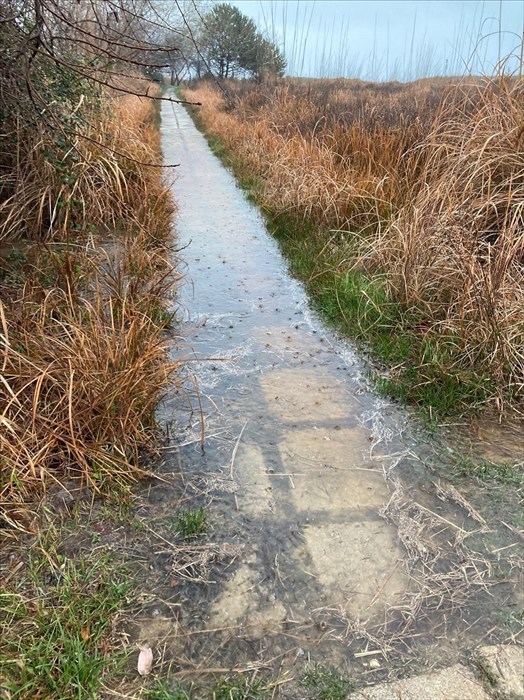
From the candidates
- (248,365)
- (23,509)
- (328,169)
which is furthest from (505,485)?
(328,169)

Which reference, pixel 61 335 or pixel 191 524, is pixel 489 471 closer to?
pixel 191 524

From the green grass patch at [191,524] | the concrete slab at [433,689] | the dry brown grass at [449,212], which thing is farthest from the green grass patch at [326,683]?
the dry brown grass at [449,212]

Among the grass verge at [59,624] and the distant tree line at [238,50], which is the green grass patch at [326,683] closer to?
the grass verge at [59,624]

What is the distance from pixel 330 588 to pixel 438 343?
1.70 meters

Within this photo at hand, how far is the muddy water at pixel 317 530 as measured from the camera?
1.78m

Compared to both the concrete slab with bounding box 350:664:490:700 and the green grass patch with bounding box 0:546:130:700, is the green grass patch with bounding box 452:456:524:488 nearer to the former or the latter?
the concrete slab with bounding box 350:664:490:700

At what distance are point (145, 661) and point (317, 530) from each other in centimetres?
80

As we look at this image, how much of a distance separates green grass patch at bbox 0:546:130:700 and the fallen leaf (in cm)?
6

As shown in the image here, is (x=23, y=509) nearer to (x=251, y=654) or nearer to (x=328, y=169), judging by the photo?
(x=251, y=654)

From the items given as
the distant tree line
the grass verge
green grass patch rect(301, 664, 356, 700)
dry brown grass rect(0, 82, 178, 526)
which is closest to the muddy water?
green grass patch rect(301, 664, 356, 700)

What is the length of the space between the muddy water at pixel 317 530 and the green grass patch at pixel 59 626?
165mm

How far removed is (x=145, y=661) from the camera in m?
1.66

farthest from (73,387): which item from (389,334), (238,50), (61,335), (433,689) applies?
(238,50)

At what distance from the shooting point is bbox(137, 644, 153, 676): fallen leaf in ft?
5.38
